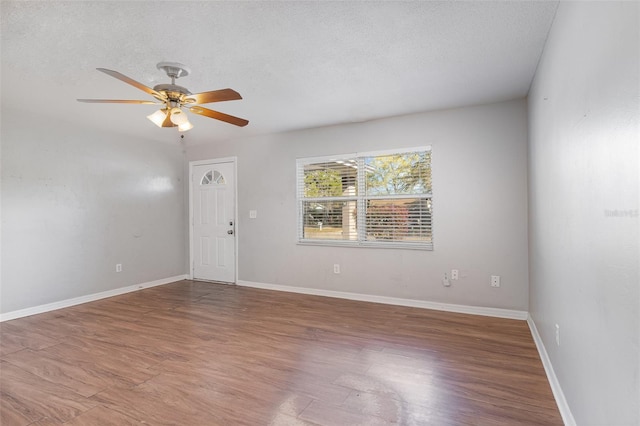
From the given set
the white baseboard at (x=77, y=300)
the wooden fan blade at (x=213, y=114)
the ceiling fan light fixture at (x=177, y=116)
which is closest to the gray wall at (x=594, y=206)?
the wooden fan blade at (x=213, y=114)

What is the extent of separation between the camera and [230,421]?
1.92 meters

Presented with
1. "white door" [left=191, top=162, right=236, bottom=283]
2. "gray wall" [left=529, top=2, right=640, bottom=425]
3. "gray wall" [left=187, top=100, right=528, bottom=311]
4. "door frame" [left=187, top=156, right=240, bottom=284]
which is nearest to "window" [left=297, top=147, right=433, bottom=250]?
"gray wall" [left=187, top=100, right=528, bottom=311]

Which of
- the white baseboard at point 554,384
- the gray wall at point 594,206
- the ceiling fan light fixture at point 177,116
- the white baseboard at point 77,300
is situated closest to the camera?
the gray wall at point 594,206

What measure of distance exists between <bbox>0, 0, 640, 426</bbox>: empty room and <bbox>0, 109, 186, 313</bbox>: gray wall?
3 centimetres

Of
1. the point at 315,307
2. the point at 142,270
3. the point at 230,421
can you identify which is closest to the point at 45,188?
the point at 142,270

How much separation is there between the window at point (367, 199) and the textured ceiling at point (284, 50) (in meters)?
0.86

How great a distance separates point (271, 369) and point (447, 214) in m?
2.63

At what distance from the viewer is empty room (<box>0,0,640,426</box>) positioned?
1.69 meters

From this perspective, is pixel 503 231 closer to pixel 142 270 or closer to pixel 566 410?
pixel 566 410

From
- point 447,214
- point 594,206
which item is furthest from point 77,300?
point 594,206

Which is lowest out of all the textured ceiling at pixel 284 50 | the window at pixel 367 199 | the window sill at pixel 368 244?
the window sill at pixel 368 244

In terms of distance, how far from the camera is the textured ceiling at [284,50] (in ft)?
6.66

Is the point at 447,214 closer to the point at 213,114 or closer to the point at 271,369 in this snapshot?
the point at 271,369

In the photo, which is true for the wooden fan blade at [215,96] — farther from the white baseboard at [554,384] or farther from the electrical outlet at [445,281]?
the electrical outlet at [445,281]
